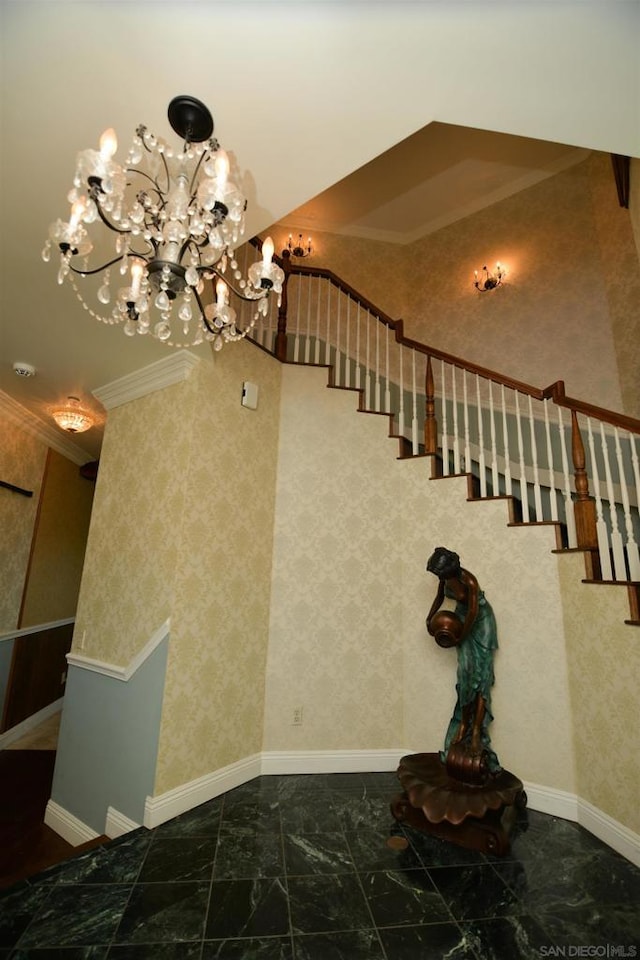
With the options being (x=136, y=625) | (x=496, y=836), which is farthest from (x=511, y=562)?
(x=136, y=625)

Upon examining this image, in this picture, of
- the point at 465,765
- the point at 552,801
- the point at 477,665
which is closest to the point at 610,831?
the point at 552,801

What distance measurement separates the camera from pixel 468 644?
266 cm

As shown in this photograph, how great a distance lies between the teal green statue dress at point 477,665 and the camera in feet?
8.50

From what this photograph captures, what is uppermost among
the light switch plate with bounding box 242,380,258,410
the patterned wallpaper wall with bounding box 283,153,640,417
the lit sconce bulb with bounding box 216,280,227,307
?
the patterned wallpaper wall with bounding box 283,153,640,417

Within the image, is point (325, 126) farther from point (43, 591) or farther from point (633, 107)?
point (43, 591)

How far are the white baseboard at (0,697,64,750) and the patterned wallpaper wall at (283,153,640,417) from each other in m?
6.26

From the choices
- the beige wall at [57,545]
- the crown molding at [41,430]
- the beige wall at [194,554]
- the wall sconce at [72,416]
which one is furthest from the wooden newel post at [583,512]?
the beige wall at [57,545]

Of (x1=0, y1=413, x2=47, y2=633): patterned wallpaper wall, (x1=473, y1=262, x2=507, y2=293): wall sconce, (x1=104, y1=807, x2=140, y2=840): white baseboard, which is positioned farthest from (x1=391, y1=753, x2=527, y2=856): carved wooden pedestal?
(x1=473, y1=262, x2=507, y2=293): wall sconce

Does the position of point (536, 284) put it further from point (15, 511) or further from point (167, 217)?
point (15, 511)

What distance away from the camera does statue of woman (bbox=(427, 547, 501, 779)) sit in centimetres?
253

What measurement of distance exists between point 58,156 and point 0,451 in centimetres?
345

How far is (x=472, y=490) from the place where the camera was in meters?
3.21

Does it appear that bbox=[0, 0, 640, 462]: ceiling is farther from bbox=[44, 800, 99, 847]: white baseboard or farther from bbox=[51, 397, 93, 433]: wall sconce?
bbox=[44, 800, 99, 847]: white baseboard

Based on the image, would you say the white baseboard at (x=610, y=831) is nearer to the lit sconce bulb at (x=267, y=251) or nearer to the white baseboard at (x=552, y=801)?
the white baseboard at (x=552, y=801)
